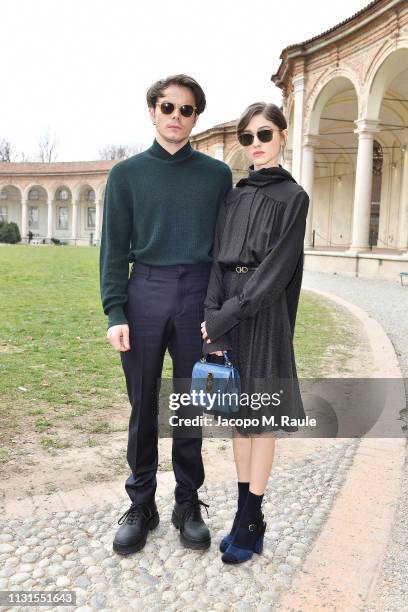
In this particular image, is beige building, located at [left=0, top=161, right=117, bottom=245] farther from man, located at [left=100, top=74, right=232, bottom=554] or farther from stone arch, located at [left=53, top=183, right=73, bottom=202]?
man, located at [left=100, top=74, right=232, bottom=554]

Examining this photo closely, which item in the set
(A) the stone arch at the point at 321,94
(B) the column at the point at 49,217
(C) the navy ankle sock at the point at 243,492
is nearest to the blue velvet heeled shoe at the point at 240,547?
(C) the navy ankle sock at the point at 243,492

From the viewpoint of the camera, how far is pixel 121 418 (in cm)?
456

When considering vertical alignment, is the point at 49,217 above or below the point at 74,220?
above

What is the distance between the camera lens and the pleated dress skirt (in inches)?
96.7

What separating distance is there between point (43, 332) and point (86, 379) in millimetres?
2592

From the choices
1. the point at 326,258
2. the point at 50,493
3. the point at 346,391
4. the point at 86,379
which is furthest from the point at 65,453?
the point at 326,258

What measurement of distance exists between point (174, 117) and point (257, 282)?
35.4 inches

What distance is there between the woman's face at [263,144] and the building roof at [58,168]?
54924mm

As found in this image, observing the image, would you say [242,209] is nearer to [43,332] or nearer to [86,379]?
[86,379]

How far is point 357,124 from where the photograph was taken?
19281 millimetres

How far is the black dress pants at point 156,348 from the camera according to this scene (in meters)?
A: 2.63

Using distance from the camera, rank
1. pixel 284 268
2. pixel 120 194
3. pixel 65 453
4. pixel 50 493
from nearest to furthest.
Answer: pixel 284 268 → pixel 120 194 → pixel 50 493 → pixel 65 453

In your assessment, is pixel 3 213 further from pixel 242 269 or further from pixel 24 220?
pixel 242 269

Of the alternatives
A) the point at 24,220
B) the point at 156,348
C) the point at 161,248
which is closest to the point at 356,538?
the point at 156,348
